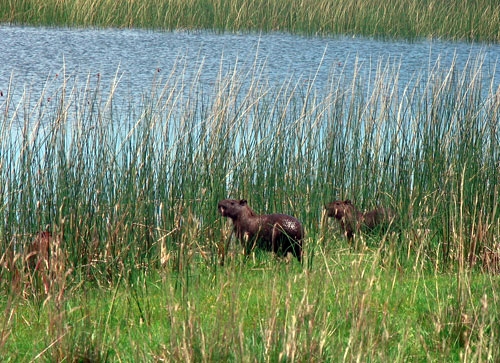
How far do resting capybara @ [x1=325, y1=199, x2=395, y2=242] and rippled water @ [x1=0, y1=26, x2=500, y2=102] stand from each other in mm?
5927

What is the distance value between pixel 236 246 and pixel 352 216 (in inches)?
32.8

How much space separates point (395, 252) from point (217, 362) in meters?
2.12

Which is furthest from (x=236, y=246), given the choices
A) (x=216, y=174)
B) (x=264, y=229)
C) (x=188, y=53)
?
(x=188, y=53)

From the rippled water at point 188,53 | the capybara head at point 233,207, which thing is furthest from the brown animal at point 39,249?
the rippled water at point 188,53

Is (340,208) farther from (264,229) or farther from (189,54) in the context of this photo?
(189,54)

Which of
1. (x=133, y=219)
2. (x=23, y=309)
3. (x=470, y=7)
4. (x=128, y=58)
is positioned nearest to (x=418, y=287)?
(x=133, y=219)

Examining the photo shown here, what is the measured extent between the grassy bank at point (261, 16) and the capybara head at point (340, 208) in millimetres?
11481

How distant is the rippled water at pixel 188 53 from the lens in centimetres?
1258

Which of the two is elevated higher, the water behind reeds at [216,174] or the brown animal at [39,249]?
the water behind reeds at [216,174]

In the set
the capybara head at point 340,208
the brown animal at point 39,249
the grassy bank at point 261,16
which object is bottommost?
the brown animal at point 39,249

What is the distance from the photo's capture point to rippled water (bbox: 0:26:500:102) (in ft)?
41.3

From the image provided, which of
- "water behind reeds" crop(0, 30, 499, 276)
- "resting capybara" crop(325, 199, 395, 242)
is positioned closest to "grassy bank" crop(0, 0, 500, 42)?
"water behind reeds" crop(0, 30, 499, 276)

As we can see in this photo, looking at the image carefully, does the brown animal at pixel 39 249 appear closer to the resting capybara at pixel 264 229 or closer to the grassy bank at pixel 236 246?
the grassy bank at pixel 236 246

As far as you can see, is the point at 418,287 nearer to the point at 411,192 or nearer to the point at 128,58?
the point at 411,192
